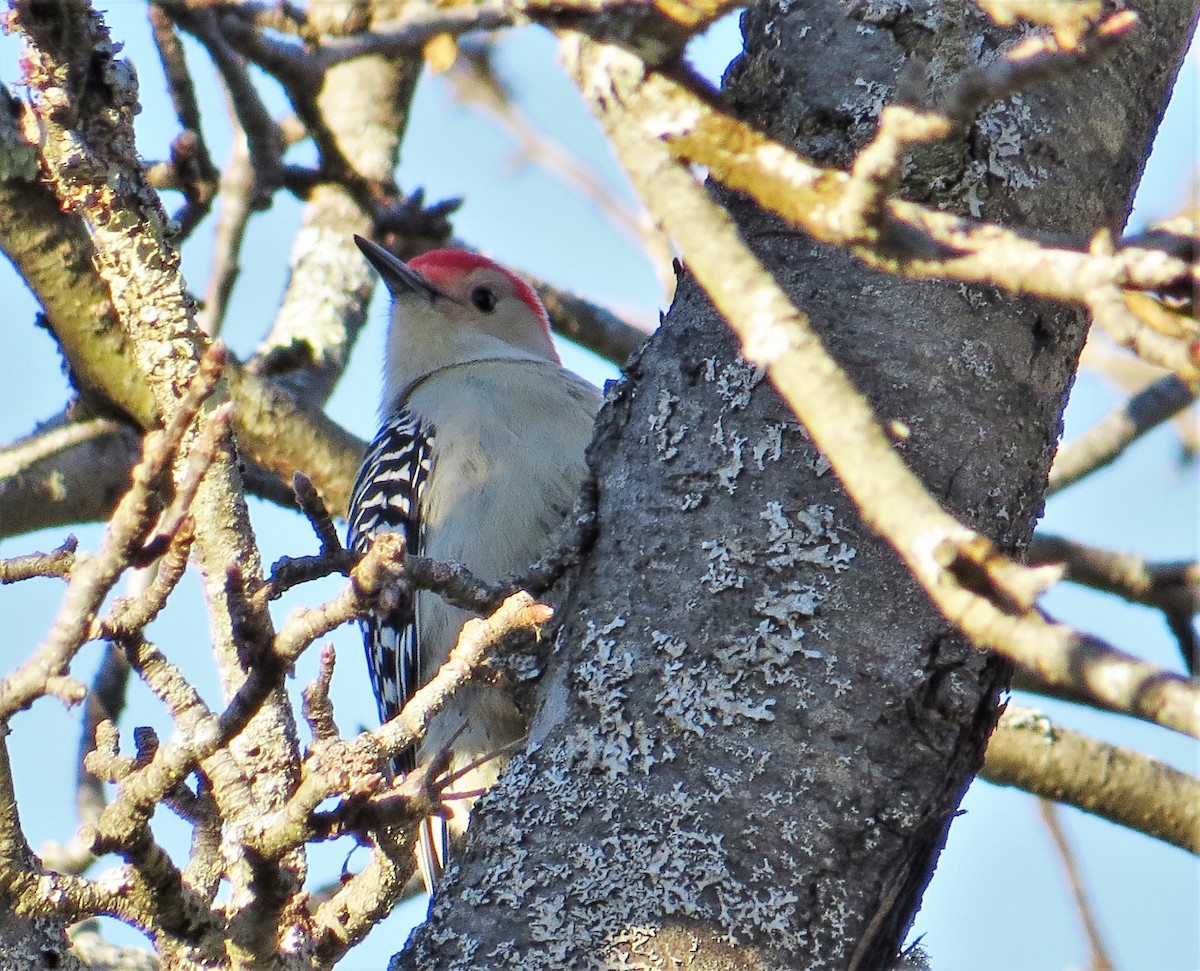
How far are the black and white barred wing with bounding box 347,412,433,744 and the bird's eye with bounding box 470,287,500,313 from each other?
1.32 m

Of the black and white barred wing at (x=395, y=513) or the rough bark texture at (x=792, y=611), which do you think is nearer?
the rough bark texture at (x=792, y=611)

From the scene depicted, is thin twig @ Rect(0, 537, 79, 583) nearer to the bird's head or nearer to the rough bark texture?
the rough bark texture

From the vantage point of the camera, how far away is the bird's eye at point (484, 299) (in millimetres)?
6254

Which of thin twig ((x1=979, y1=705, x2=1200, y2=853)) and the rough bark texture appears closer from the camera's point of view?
the rough bark texture

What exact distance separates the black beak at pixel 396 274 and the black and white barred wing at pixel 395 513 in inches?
39.9

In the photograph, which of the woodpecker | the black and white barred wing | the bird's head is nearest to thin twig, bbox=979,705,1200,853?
the woodpecker

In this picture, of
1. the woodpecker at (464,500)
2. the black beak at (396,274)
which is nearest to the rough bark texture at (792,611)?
the woodpecker at (464,500)

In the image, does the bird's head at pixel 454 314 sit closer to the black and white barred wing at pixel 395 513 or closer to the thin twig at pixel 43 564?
the black and white barred wing at pixel 395 513

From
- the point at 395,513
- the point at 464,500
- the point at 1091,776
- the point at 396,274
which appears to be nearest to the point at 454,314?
the point at 396,274

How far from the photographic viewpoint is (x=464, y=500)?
15.0 ft

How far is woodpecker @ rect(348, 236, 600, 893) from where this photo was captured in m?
4.41

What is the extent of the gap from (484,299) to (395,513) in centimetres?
180

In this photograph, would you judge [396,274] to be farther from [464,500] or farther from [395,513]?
[464,500]

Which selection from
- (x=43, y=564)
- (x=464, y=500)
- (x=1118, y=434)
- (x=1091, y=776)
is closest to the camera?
(x=43, y=564)
